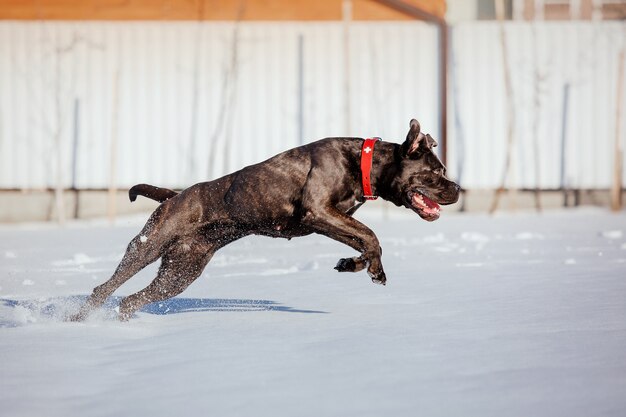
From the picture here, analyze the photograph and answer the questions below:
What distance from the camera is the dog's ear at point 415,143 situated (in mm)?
5684

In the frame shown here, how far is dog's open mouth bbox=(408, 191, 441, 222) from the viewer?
19.1ft

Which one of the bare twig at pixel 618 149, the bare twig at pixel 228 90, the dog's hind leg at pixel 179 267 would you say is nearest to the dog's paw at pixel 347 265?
the dog's hind leg at pixel 179 267

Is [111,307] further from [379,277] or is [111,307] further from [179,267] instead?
[379,277]

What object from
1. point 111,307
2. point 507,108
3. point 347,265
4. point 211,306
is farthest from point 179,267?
point 507,108

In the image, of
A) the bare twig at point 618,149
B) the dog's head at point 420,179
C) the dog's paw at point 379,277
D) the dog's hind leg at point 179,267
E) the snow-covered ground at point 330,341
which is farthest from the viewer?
the bare twig at point 618,149

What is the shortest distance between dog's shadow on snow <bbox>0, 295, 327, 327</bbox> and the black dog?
0.53 feet

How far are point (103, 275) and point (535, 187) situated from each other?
8.60 meters

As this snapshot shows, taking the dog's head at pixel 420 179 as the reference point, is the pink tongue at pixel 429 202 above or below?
below

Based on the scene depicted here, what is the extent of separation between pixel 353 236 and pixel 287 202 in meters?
0.46

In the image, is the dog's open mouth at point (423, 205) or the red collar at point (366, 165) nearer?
the red collar at point (366, 165)

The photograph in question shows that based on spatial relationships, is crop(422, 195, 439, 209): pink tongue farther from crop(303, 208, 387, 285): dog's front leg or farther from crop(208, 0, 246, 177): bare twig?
crop(208, 0, 246, 177): bare twig

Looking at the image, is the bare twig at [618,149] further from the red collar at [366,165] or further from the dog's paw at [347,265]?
the dog's paw at [347,265]

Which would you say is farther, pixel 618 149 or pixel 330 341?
pixel 618 149

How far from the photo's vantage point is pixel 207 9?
14.7 metres
